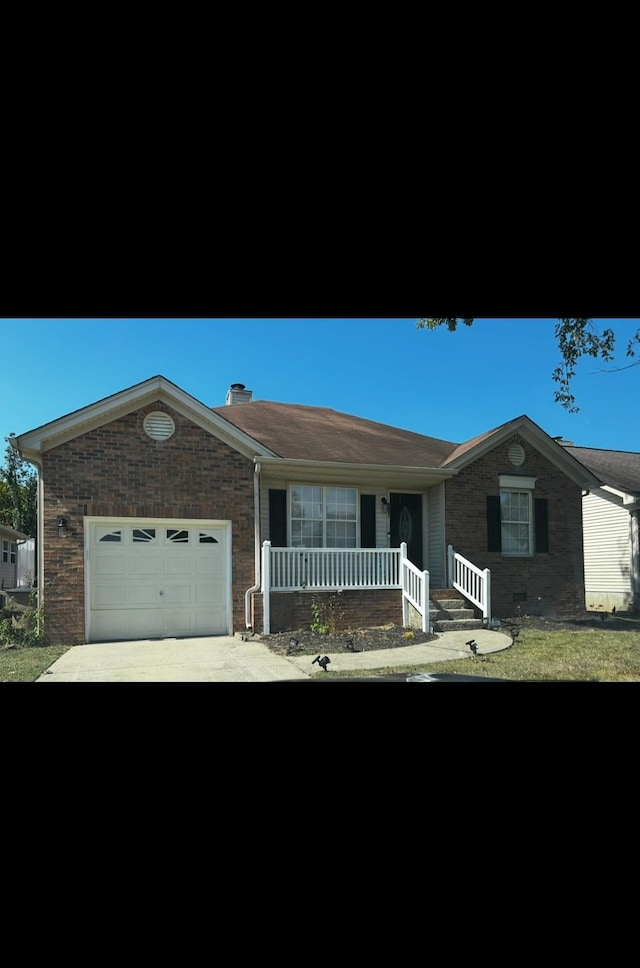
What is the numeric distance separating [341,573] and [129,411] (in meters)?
4.07

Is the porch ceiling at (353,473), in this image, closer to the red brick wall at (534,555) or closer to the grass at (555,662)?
the red brick wall at (534,555)

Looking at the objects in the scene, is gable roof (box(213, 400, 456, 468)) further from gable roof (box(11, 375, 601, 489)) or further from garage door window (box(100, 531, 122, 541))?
garage door window (box(100, 531, 122, 541))

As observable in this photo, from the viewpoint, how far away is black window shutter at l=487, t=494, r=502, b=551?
35.9ft

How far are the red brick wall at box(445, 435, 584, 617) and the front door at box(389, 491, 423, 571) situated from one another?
64 centimetres

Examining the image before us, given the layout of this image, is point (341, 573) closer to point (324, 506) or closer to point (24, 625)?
point (324, 506)

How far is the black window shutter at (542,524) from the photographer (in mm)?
11305

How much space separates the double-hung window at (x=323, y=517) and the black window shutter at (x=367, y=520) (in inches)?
4.8

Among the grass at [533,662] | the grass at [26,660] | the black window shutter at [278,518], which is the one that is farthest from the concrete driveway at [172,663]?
the black window shutter at [278,518]
